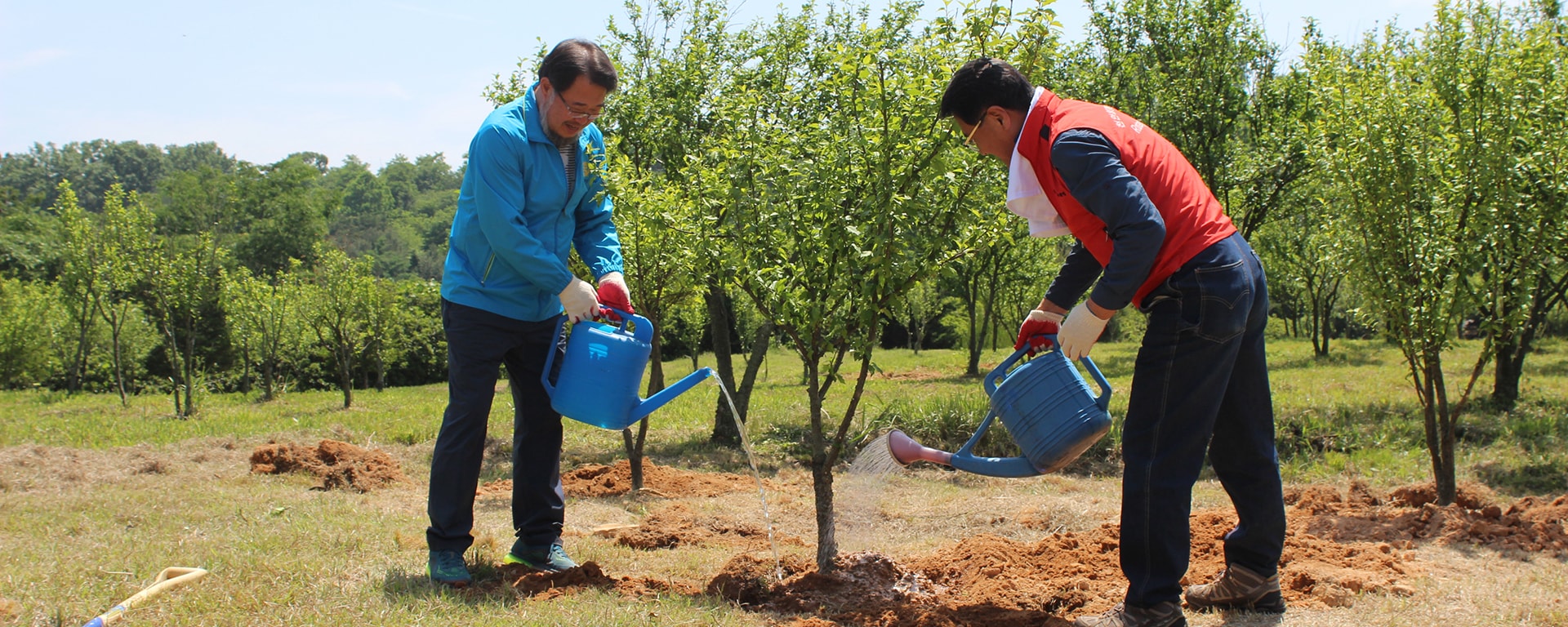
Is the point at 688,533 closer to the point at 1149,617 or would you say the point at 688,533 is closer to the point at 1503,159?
the point at 1149,617

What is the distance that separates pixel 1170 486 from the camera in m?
2.75

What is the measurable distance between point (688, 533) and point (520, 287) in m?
1.83

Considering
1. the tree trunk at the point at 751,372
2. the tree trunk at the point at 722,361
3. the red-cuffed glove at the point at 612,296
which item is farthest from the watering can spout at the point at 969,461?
the tree trunk at the point at 722,361

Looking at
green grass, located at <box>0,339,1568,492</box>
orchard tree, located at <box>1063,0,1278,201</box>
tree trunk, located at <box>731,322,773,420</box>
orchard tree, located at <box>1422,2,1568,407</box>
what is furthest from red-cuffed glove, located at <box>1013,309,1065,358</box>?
orchard tree, located at <box>1063,0,1278,201</box>

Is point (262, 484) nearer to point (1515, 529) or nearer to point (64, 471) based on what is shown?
point (64, 471)

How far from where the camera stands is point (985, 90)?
2.83 m

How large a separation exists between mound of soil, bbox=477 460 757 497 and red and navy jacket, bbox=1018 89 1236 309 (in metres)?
4.26

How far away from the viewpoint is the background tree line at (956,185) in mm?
3639

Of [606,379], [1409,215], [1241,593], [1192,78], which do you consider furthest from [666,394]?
[1192,78]

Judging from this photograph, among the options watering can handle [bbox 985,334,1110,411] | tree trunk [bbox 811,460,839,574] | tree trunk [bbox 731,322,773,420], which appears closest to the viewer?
watering can handle [bbox 985,334,1110,411]

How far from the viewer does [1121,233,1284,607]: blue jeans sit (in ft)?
8.85

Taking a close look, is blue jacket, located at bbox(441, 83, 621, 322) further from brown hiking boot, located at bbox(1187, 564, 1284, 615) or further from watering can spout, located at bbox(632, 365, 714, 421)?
brown hiking boot, located at bbox(1187, 564, 1284, 615)

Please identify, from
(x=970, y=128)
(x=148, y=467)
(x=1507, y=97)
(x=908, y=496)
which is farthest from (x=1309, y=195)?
(x=148, y=467)

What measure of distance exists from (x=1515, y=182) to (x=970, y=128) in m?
4.38
